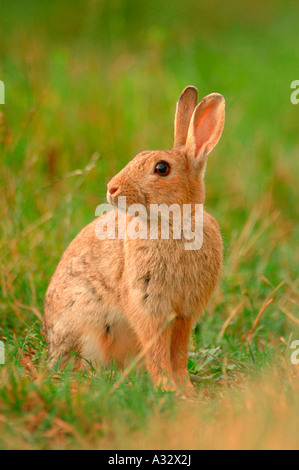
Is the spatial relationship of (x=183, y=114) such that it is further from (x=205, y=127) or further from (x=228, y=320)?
(x=228, y=320)

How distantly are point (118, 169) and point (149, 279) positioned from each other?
254cm

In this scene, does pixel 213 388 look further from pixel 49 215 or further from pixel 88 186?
pixel 88 186

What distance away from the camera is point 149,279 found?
13.4ft

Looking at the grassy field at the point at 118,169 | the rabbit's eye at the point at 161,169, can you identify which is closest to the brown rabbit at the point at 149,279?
the rabbit's eye at the point at 161,169

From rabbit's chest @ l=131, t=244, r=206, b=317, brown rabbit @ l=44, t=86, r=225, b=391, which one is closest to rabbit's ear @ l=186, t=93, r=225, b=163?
brown rabbit @ l=44, t=86, r=225, b=391

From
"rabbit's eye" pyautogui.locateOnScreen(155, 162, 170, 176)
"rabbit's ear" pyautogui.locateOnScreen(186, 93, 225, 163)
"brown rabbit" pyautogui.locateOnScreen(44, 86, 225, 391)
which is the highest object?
"rabbit's ear" pyautogui.locateOnScreen(186, 93, 225, 163)

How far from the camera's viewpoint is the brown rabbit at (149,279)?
4035 millimetres

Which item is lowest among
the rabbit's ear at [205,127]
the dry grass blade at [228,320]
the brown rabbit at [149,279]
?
the dry grass blade at [228,320]

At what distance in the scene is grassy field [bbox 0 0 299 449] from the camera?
10.6 feet

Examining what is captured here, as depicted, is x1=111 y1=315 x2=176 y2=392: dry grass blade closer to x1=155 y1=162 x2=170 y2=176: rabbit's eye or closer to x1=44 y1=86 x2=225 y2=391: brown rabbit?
x1=44 y1=86 x2=225 y2=391: brown rabbit

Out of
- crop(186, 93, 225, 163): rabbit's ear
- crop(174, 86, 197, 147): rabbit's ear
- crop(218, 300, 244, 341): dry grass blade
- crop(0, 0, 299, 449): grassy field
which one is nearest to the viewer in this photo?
crop(0, 0, 299, 449): grassy field

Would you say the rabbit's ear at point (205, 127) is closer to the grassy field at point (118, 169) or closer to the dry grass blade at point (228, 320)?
the grassy field at point (118, 169)

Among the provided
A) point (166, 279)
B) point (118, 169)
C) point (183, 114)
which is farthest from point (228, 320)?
point (118, 169)

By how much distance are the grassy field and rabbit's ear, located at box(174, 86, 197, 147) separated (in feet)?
1.92
